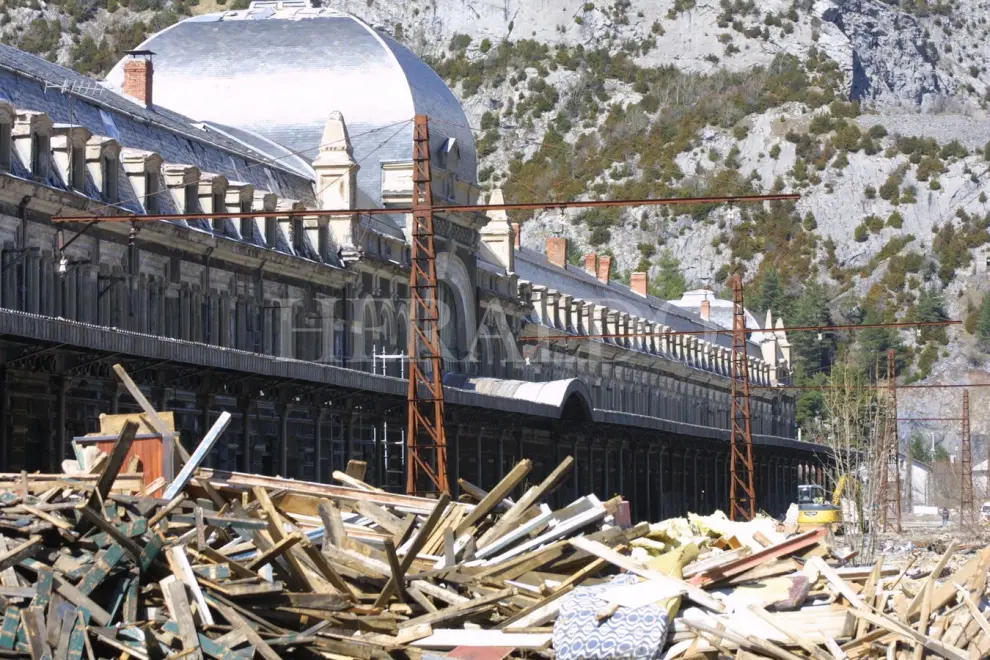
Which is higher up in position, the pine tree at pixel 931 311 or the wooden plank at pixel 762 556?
the pine tree at pixel 931 311

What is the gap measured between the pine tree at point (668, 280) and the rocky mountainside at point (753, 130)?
0.35 m

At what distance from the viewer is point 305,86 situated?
66.8 metres

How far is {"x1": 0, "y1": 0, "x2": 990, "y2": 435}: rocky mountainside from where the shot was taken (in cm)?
16450

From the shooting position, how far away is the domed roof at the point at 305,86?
66.2 meters

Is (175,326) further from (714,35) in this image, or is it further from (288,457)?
(714,35)

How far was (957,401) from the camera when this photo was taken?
526 ft

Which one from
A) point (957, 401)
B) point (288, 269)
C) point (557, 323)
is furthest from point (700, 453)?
point (957, 401)

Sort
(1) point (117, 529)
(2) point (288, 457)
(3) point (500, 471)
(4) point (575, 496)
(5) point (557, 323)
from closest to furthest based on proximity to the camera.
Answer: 1. (1) point (117, 529)
2. (2) point (288, 457)
3. (3) point (500, 471)
4. (4) point (575, 496)
5. (5) point (557, 323)

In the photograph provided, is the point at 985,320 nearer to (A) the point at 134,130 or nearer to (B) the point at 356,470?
(A) the point at 134,130

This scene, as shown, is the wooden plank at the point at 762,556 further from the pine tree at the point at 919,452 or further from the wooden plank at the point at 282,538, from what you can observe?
the pine tree at the point at 919,452

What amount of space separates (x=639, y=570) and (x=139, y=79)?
3901cm

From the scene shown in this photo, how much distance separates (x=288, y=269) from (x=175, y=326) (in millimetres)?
6727

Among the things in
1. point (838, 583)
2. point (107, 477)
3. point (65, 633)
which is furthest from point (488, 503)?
point (65, 633)


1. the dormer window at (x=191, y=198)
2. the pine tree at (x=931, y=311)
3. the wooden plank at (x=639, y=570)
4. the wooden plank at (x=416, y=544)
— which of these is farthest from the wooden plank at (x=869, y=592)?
the pine tree at (x=931, y=311)
